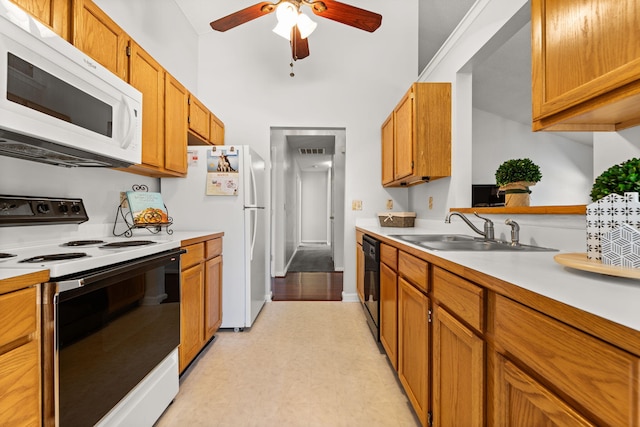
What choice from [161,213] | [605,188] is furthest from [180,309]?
[605,188]

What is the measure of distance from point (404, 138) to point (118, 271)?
7.37 feet

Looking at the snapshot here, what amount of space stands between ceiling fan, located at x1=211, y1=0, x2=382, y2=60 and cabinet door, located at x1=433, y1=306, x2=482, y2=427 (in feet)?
6.33

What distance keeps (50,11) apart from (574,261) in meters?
2.17

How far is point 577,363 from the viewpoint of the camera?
0.51 meters

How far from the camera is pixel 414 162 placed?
2287 millimetres

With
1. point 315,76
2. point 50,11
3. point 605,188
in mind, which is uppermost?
point 315,76

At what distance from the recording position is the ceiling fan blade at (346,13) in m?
1.85

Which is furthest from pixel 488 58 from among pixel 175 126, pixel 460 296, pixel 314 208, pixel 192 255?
pixel 314 208

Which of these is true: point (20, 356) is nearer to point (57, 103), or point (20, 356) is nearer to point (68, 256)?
point (68, 256)

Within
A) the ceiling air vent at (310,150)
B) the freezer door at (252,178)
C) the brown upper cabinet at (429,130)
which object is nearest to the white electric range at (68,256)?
the freezer door at (252,178)

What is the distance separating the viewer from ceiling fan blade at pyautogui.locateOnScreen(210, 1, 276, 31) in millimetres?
1899

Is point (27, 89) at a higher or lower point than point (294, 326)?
higher

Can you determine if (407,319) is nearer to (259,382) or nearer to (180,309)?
(259,382)

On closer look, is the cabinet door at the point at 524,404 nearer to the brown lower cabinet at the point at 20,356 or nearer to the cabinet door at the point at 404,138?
the brown lower cabinet at the point at 20,356
